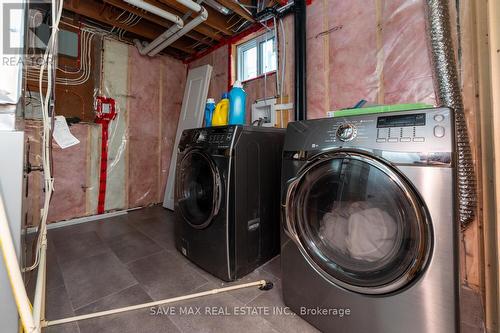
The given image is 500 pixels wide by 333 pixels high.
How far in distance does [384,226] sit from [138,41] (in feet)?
10.9

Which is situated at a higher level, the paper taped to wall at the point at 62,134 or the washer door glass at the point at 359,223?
the paper taped to wall at the point at 62,134

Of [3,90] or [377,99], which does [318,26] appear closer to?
[377,99]

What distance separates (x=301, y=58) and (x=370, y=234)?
1638 mm

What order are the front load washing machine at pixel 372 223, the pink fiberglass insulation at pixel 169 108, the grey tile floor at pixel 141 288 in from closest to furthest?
1. the front load washing machine at pixel 372 223
2. the grey tile floor at pixel 141 288
3. the pink fiberglass insulation at pixel 169 108

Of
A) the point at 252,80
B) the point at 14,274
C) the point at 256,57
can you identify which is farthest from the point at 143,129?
the point at 14,274

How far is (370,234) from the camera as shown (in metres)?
0.86

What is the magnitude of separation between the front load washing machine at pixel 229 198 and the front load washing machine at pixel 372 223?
36cm

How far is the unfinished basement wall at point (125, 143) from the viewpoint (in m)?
2.38

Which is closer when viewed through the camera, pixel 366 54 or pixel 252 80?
pixel 366 54

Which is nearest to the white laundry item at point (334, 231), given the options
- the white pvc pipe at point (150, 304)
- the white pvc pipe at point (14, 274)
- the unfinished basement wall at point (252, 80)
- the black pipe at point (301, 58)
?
the white pvc pipe at point (150, 304)

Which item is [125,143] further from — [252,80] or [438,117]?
Result: [438,117]

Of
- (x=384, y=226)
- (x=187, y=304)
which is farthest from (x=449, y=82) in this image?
(x=187, y=304)

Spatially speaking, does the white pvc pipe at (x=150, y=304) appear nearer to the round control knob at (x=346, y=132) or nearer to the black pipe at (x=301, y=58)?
the round control knob at (x=346, y=132)

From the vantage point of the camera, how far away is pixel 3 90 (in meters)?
0.66
